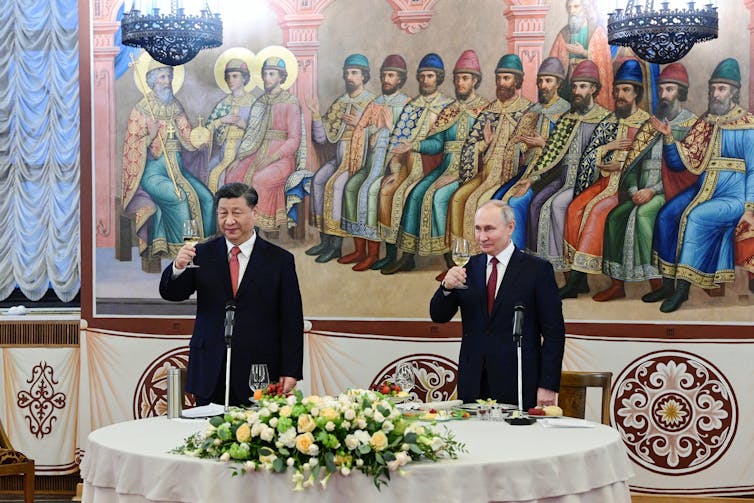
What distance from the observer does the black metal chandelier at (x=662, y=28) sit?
5473mm

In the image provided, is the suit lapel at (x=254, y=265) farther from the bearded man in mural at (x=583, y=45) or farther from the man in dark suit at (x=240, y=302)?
the bearded man in mural at (x=583, y=45)

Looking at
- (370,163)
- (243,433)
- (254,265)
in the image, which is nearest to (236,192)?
(254,265)

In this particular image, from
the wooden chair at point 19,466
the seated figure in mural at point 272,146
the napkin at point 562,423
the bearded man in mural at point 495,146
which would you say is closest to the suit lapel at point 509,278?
the napkin at point 562,423

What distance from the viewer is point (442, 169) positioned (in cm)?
688

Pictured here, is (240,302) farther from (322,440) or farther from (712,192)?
(712,192)

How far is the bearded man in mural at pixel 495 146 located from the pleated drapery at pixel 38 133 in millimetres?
2592

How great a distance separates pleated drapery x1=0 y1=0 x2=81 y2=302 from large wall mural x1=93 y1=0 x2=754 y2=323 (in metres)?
0.40

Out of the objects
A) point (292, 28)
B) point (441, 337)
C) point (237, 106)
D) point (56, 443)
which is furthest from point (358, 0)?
point (56, 443)

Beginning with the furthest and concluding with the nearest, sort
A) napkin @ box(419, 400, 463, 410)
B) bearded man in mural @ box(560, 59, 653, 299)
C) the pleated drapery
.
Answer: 1. the pleated drapery
2. bearded man in mural @ box(560, 59, 653, 299)
3. napkin @ box(419, 400, 463, 410)

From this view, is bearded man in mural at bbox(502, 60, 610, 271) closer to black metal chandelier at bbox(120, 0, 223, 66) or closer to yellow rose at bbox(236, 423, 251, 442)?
black metal chandelier at bbox(120, 0, 223, 66)

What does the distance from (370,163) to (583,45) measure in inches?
56.7

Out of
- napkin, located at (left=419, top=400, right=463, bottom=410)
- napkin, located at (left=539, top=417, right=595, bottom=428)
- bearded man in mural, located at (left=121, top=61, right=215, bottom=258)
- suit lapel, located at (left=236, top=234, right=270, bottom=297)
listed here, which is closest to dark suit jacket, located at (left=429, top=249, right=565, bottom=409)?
napkin, located at (left=419, top=400, right=463, bottom=410)

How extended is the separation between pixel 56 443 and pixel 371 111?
2.92m

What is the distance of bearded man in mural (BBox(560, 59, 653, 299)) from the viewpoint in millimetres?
6613
